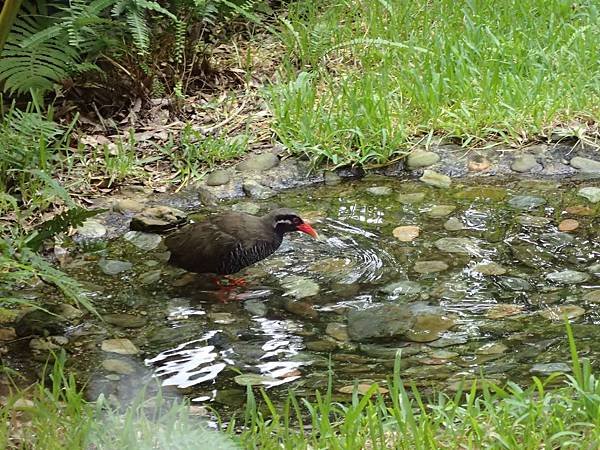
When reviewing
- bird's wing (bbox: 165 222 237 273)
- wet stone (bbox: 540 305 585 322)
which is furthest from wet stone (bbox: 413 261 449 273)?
bird's wing (bbox: 165 222 237 273)

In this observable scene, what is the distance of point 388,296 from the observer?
4.64 meters

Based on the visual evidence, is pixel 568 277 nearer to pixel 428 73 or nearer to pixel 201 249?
pixel 201 249

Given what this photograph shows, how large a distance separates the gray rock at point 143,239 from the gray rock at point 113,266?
20 cm

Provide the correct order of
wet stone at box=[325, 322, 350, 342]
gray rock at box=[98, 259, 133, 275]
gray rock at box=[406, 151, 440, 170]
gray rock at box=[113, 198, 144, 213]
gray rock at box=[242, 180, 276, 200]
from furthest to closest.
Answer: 1. gray rock at box=[406, 151, 440, 170]
2. gray rock at box=[242, 180, 276, 200]
3. gray rock at box=[113, 198, 144, 213]
4. gray rock at box=[98, 259, 133, 275]
5. wet stone at box=[325, 322, 350, 342]

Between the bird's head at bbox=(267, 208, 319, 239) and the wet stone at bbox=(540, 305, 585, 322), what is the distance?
1303 mm

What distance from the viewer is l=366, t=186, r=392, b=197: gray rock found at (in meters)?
5.79

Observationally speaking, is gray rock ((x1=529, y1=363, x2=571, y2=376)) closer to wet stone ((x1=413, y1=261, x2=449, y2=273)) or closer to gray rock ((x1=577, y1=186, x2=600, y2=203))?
wet stone ((x1=413, y1=261, x2=449, y2=273))

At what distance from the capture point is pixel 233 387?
12.8 feet

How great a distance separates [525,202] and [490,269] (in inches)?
34.8

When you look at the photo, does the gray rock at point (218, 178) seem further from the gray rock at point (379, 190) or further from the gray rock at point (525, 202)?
the gray rock at point (525, 202)

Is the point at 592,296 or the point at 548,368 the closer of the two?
the point at 548,368

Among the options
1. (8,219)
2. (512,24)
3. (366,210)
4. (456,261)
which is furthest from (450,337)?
(512,24)

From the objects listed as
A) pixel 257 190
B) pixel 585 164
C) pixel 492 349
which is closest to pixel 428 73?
pixel 585 164

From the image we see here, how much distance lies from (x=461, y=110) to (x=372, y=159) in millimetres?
673
